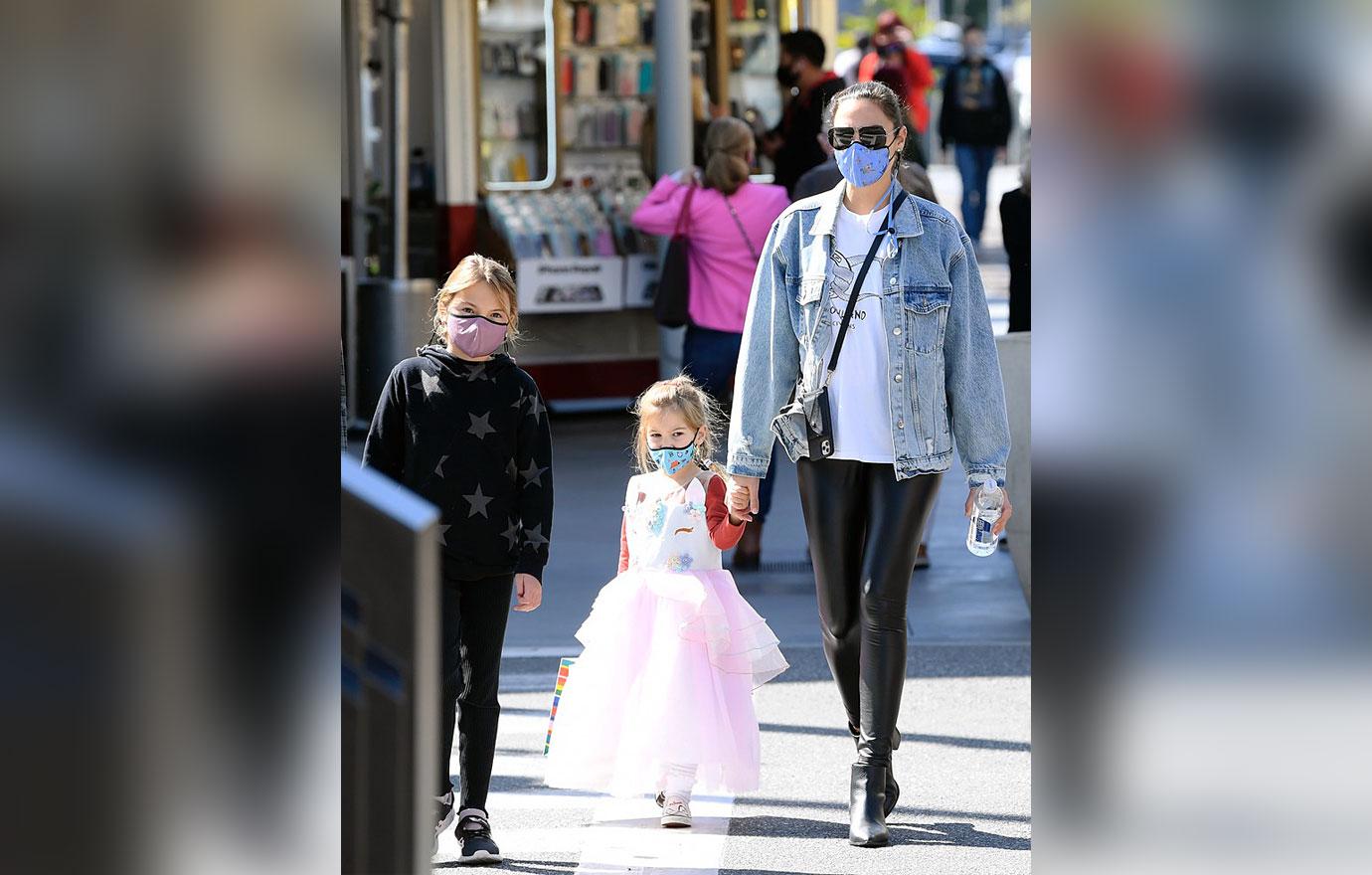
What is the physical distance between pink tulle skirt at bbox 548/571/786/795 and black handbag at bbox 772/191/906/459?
480 mm

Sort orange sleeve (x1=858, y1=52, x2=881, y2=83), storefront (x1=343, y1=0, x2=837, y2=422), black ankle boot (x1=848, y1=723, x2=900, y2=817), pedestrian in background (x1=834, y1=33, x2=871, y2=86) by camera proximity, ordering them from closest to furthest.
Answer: black ankle boot (x1=848, y1=723, x2=900, y2=817) → orange sleeve (x1=858, y1=52, x2=881, y2=83) → storefront (x1=343, y1=0, x2=837, y2=422) → pedestrian in background (x1=834, y1=33, x2=871, y2=86)

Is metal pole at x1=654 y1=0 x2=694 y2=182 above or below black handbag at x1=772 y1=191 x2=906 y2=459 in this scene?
above

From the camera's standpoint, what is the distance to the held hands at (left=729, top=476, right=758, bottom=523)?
5254mm

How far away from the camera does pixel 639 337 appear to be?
13.2 meters

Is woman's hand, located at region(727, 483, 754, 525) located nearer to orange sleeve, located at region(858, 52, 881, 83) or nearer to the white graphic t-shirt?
the white graphic t-shirt

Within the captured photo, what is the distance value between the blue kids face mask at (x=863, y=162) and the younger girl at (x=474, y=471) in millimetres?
936

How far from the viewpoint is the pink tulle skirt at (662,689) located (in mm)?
5184

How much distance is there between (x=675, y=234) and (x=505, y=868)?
4407 mm

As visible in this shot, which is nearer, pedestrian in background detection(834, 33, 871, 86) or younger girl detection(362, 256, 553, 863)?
younger girl detection(362, 256, 553, 863)

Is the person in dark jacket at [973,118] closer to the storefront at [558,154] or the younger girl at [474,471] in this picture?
the storefront at [558,154]

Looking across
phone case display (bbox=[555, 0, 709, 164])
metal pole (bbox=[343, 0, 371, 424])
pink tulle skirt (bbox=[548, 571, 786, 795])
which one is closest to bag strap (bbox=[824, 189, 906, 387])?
pink tulle skirt (bbox=[548, 571, 786, 795])
